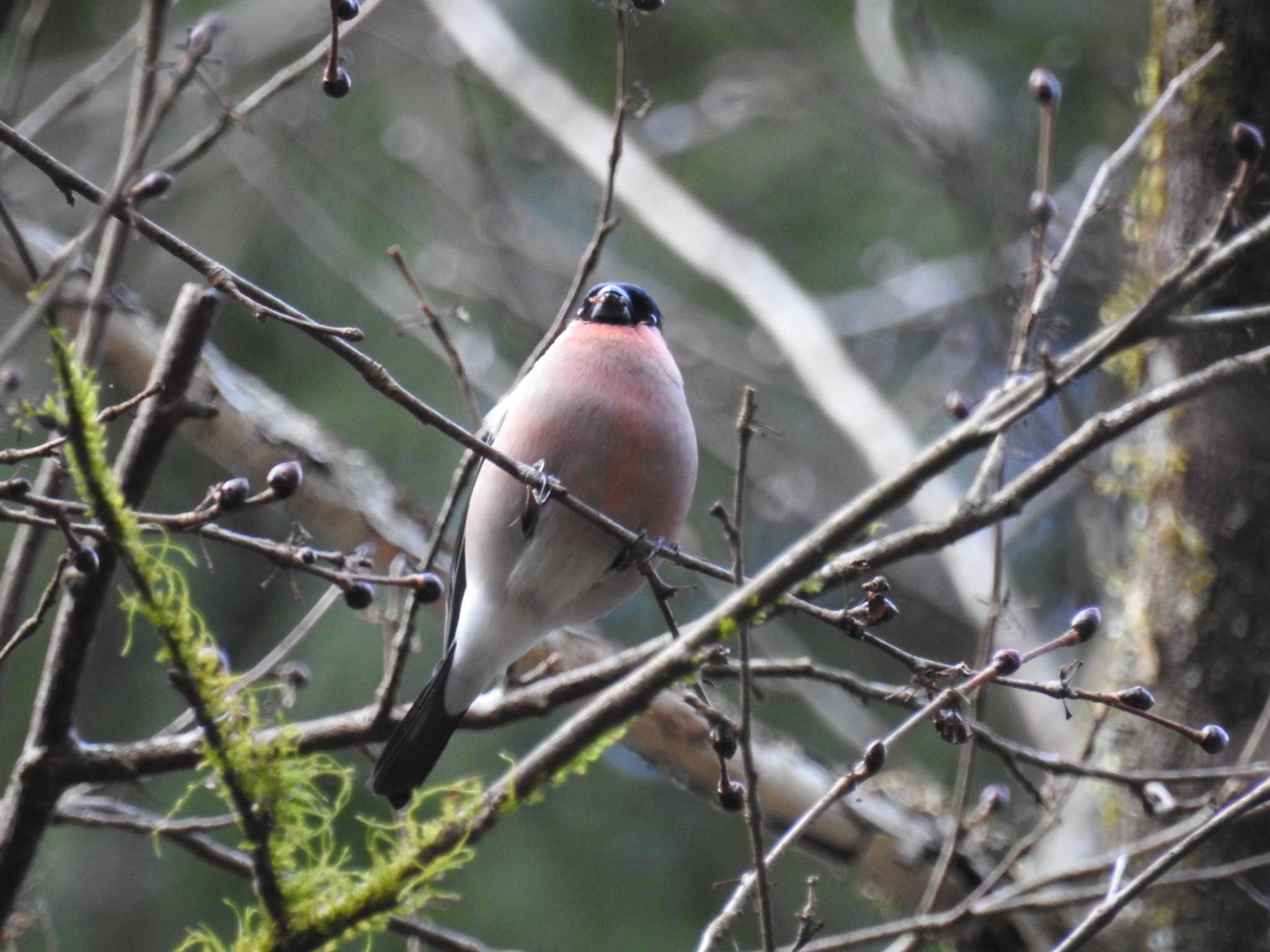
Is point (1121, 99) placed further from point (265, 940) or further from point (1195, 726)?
point (265, 940)

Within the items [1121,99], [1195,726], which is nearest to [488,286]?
[1121,99]

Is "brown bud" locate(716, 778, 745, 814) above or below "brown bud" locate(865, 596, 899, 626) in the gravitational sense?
below

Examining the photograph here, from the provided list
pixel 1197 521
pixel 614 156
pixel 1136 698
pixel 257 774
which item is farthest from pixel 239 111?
pixel 1197 521

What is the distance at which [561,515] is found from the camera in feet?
7.62

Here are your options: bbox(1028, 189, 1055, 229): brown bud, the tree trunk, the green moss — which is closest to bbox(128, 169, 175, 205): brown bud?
the green moss

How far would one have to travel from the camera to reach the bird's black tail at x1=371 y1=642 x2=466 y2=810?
7.04 feet

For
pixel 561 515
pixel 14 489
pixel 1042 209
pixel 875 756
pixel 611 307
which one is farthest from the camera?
pixel 611 307

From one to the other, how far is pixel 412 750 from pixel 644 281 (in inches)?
143

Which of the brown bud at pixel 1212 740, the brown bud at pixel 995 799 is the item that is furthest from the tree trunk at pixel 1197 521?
the brown bud at pixel 1212 740

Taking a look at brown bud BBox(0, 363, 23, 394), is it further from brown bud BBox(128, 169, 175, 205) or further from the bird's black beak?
the bird's black beak

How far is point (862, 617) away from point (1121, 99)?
2.96m

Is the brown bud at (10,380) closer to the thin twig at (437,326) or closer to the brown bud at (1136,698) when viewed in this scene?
the thin twig at (437,326)

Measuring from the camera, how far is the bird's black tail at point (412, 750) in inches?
84.4

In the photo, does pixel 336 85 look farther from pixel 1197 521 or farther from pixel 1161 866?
pixel 1197 521
